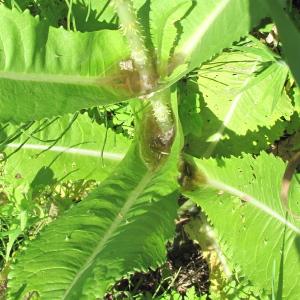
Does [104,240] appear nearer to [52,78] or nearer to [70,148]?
[52,78]

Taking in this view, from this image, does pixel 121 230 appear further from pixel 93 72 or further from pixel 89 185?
pixel 89 185

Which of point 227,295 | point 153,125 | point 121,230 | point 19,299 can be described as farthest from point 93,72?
point 227,295

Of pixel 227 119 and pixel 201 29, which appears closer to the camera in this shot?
pixel 201 29

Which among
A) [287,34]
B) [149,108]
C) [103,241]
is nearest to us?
[287,34]

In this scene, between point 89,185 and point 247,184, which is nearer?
point 247,184

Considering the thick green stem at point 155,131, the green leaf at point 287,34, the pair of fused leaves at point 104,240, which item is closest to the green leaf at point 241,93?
the thick green stem at point 155,131

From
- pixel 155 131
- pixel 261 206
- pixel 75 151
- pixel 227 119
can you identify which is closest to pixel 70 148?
pixel 75 151

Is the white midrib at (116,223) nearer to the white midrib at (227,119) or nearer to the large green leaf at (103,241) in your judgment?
the large green leaf at (103,241)
